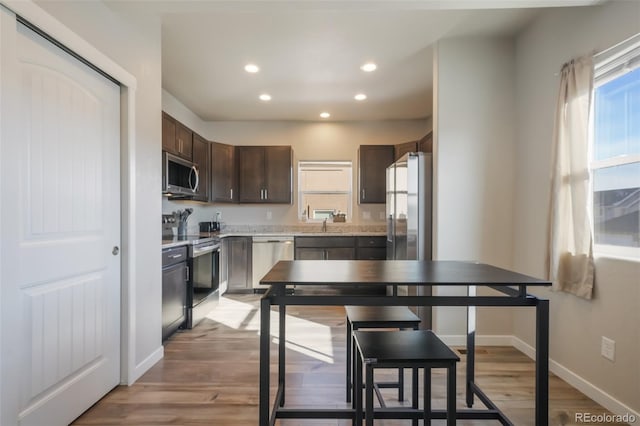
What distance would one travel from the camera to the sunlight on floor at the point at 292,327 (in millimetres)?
2721

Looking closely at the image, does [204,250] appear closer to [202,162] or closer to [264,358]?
[202,162]

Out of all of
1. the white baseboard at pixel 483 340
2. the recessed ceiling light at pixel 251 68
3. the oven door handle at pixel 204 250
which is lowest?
the white baseboard at pixel 483 340

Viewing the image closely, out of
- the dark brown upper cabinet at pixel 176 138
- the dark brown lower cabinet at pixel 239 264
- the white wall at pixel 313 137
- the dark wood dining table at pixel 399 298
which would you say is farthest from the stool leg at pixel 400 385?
the white wall at pixel 313 137

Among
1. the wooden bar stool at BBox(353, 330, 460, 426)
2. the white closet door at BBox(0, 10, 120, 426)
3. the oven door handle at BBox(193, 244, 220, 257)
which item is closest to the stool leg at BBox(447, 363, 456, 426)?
the wooden bar stool at BBox(353, 330, 460, 426)

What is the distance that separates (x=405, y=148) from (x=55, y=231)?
161 inches

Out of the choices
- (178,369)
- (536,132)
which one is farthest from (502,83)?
(178,369)

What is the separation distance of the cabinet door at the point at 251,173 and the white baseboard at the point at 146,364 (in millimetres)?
2760

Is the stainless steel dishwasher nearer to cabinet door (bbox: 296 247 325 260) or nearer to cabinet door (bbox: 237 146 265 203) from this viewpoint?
cabinet door (bbox: 296 247 325 260)

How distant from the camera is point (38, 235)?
154 centimetres

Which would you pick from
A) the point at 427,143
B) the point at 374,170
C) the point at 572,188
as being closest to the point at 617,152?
the point at 572,188

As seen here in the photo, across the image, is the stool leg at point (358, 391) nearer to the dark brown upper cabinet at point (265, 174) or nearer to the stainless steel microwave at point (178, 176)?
the stainless steel microwave at point (178, 176)

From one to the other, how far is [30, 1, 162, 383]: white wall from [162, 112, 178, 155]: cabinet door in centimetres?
81

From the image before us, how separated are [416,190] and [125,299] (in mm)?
2487

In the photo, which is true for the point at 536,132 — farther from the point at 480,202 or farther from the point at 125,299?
the point at 125,299
